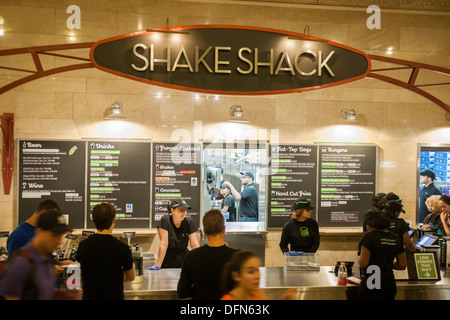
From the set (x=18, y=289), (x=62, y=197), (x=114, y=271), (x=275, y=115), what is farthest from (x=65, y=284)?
(x=275, y=115)

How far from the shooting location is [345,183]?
5.88 m

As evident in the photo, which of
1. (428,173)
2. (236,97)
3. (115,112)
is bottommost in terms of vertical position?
(428,173)

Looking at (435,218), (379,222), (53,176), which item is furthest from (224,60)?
(435,218)

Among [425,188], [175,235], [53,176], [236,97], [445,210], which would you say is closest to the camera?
[175,235]

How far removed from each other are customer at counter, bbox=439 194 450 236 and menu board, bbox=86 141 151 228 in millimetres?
3591

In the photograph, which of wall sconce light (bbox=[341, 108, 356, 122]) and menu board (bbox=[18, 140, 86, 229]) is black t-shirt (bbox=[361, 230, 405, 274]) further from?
menu board (bbox=[18, 140, 86, 229])

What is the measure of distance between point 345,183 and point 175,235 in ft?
9.49

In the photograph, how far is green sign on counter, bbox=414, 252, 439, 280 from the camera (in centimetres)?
370

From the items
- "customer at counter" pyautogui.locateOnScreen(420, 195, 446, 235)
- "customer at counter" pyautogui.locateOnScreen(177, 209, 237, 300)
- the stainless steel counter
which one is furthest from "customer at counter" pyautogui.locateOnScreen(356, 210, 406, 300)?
"customer at counter" pyautogui.locateOnScreen(420, 195, 446, 235)

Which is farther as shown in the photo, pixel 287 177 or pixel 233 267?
pixel 287 177

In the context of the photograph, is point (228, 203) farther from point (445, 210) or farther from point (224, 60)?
point (445, 210)

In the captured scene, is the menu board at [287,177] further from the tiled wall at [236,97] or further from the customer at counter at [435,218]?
the customer at counter at [435,218]

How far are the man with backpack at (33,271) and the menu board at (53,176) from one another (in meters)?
3.25

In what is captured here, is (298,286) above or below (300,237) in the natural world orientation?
below
